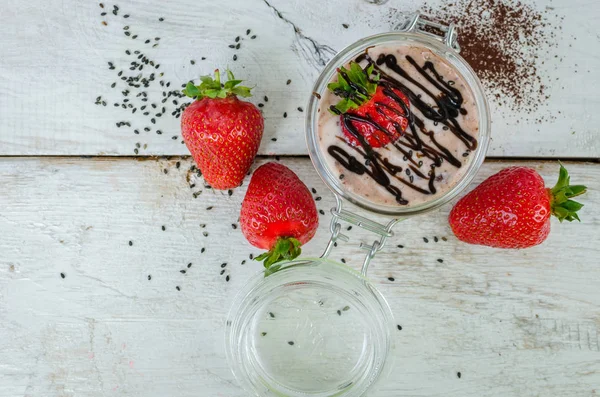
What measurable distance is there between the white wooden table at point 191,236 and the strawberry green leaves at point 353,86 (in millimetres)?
205

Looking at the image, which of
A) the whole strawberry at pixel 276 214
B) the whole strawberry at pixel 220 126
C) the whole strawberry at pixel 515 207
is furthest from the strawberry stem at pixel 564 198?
the whole strawberry at pixel 220 126

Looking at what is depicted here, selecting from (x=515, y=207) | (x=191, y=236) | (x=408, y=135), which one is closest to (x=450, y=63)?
(x=408, y=135)

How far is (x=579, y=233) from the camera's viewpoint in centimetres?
142

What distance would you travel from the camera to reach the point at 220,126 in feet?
4.01

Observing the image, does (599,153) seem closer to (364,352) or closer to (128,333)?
(364,352)

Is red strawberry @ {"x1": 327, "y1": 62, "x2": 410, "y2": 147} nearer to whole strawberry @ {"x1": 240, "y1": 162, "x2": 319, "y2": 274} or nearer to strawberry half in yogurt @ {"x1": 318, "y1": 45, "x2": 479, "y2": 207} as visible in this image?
strawberry half in yogurt @ {"x1": 318, "y1": 45, "x2": 479, "y2": 207}

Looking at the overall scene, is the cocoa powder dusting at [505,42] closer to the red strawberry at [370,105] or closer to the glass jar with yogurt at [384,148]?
the glass jar with yogurt at [384,148]

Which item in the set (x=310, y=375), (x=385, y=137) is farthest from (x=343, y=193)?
(x=310, y=375)

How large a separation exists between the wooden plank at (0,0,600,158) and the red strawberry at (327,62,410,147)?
0.20 meters

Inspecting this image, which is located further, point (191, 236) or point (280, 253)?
point (191, 236)

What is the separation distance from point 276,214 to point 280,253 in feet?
0.27

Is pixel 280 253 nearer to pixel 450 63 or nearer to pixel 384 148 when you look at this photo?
pixel 384 148

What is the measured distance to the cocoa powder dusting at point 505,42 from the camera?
4.50ft

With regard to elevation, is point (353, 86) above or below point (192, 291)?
above
